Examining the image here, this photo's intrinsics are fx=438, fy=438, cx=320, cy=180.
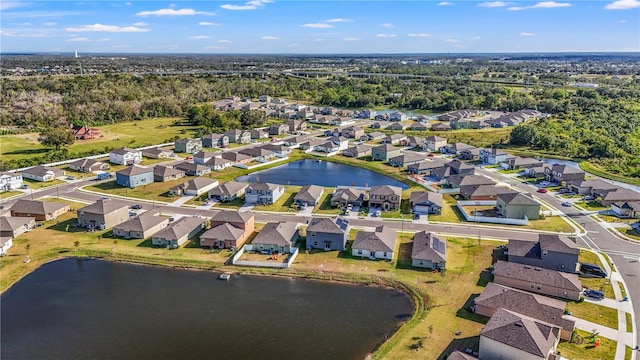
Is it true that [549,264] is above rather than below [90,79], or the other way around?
below

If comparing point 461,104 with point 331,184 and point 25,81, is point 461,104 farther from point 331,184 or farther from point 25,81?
point 25,81

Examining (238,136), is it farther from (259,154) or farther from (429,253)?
(429,253)

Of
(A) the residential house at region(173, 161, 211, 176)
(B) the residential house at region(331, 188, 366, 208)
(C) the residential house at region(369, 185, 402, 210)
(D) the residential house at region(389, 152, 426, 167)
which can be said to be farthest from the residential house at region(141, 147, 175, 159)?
(C) the residential house at region(369, 185, 402, 210)

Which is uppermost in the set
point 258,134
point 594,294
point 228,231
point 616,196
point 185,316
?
point 258,134

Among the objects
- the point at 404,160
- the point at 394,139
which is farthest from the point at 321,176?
the point at 394,139

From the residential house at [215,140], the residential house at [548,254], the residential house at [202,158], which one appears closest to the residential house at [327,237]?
the residential house at [548,254]

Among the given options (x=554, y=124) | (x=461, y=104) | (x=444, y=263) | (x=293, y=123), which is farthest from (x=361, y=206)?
(x=461, y=104)
